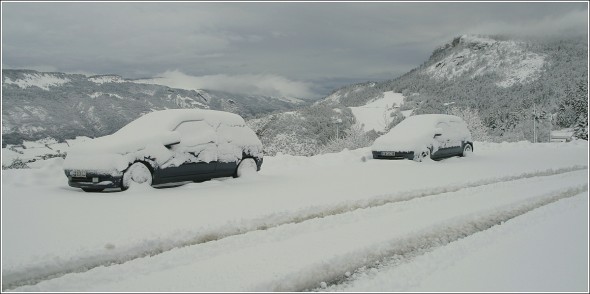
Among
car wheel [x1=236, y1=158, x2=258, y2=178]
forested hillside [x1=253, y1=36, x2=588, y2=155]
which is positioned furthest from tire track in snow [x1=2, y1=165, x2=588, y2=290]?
forested hillside [x1=253, y1=36, x2=588, y2=155]

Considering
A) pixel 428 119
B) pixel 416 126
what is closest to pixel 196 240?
pixel 416 126

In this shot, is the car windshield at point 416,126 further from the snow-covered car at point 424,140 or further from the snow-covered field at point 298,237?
the snow-covered field at point 298,237

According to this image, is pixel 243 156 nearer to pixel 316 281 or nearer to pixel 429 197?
pixel 429 197

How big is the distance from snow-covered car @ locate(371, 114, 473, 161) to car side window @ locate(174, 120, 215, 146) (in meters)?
7.40

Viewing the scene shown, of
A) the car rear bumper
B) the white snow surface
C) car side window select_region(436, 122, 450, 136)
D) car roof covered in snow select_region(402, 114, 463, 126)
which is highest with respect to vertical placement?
the white snow surface

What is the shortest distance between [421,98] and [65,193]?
14940cm

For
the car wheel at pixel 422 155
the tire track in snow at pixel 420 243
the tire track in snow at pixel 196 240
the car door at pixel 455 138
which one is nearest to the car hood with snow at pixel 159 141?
the tire track in snow at pixel 196 240

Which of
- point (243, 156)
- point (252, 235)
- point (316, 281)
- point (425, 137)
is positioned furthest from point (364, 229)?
point (425, 137)

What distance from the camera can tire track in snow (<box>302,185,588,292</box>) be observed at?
4016 millimetres

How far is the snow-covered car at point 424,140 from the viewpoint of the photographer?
48.9ft

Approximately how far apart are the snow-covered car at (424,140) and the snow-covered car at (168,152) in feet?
19.5

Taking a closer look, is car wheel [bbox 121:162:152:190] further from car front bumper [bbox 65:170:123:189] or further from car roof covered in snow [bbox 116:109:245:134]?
car roof covered in snow [bbox 116:109:245:134]

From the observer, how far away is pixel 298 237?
5.32 meters

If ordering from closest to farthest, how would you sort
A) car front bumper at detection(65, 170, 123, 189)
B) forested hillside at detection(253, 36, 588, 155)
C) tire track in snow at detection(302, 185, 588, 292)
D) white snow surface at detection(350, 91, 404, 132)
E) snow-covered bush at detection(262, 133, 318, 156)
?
tire track in snow at detection(302, 185, 588, 292), car front bumper at detection(65, 170, 123, 189), snow-covered bush at detection(262, 133, 318, 156), forested hillside at detection(253, 36, 588, 155), white snow surface at detection(350, 91, 404, 132)
